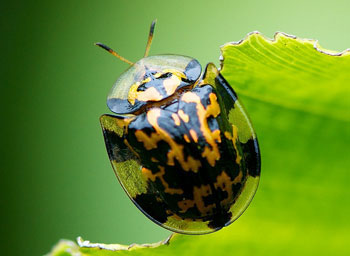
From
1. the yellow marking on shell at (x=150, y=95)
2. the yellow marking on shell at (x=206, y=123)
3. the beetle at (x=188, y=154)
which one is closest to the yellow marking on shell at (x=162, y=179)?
the beetle at (x=188, y=154)

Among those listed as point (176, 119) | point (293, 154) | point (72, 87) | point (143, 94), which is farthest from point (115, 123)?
point (72, 87)

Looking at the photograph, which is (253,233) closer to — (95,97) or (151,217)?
(151,217)

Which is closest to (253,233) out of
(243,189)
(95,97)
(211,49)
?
(243,189)

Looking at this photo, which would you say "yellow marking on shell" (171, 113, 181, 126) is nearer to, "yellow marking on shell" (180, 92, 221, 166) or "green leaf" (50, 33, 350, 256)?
"yellow marking on shell" (180, 92, 221, 166)

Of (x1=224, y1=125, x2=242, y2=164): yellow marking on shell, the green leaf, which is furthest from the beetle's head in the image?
the green leaf

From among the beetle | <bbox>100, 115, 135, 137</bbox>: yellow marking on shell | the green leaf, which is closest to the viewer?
the green leaf

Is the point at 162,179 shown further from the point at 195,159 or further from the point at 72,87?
the point at 72,87
